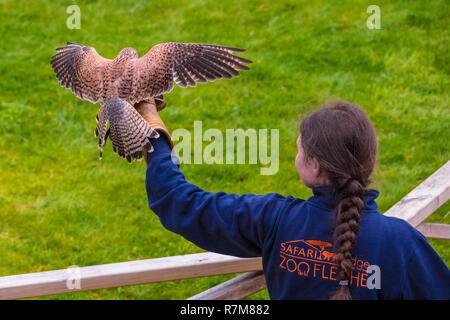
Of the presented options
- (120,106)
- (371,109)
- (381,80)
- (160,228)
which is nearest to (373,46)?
(381,80)

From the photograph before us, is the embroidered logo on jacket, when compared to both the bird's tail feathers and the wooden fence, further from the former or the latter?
the wooden fence

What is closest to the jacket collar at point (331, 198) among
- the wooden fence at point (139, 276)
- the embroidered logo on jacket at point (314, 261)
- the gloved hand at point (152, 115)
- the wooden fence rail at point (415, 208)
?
the embroidered logo on jacket at point (314, 261)

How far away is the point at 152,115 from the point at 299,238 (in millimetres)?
696

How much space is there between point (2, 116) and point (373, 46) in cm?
331

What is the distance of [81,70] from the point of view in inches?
121

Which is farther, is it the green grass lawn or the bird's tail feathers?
the green grass lawn

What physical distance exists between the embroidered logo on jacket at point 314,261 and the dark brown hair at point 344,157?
3 cm

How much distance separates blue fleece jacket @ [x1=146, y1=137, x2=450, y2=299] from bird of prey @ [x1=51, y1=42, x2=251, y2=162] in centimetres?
22

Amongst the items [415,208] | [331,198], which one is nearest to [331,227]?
[331,198]

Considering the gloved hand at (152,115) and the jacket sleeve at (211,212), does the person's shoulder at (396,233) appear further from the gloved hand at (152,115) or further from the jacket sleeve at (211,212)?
the gloved hand at (152,115)

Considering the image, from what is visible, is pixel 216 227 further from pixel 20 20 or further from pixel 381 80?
pixel 20 20

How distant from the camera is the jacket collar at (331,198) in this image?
92.7 inches

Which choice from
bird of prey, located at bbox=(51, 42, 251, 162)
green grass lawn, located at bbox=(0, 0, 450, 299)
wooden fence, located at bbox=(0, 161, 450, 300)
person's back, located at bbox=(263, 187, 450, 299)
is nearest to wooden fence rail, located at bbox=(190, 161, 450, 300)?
wooden fence, located at bbox=(0, 161, 450, 300)

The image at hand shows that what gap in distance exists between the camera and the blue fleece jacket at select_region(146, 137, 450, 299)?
2.29 meters
